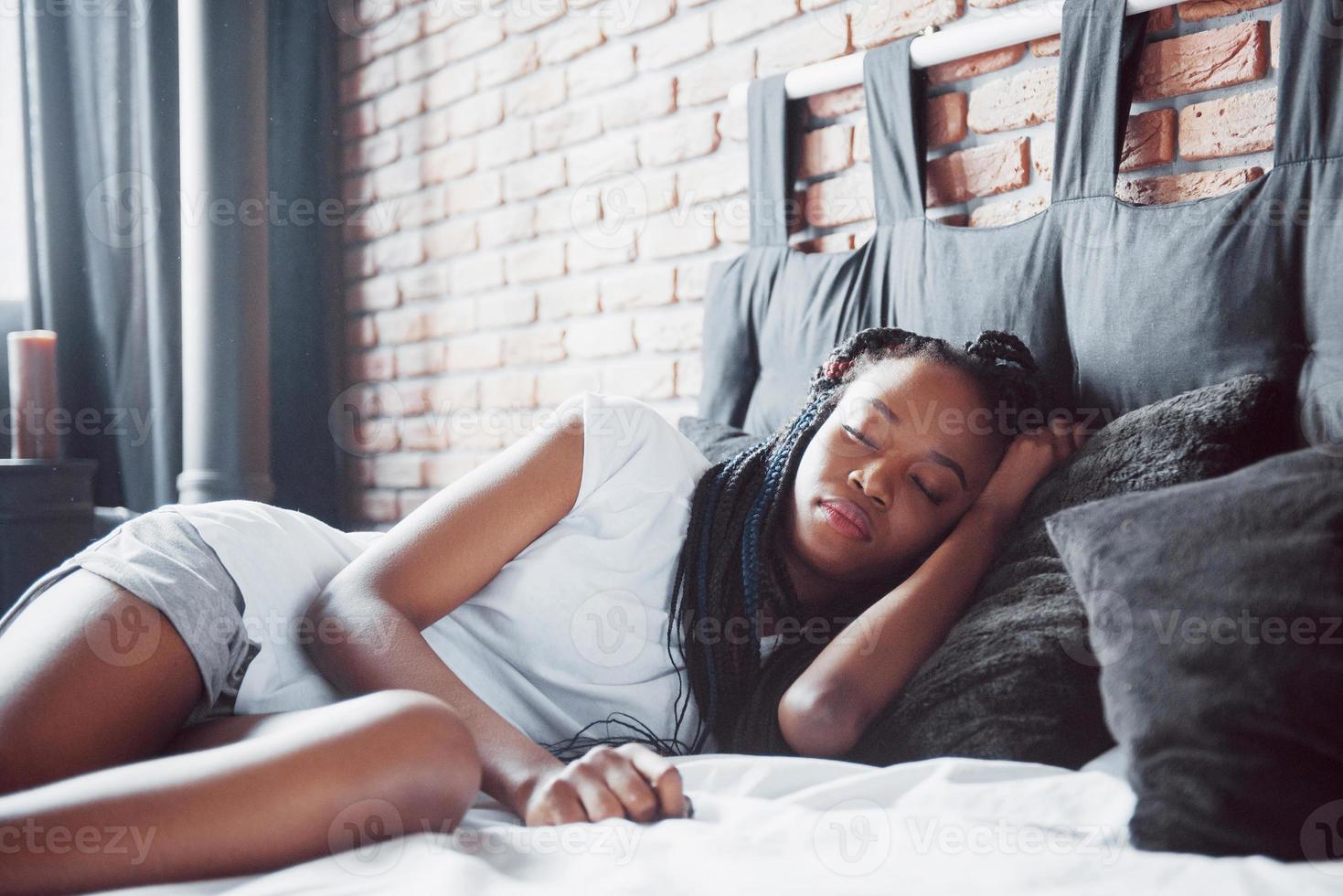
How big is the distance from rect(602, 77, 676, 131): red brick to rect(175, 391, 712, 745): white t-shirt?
1004mm

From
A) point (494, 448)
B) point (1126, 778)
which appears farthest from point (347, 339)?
point (1126, 778)

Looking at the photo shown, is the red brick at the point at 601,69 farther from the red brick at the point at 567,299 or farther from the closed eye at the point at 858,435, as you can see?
the closed eye at the point at 858,435

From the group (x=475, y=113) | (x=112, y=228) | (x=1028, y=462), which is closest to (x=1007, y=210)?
(x=1028, y=462)

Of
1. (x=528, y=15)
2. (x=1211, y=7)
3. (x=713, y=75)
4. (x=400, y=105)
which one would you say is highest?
(x=528, y=15)

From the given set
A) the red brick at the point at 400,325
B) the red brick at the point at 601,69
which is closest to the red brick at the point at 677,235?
the red brick at the point at 601,69

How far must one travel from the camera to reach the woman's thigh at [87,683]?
87 centimetres

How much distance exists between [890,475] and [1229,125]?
631 millimetres

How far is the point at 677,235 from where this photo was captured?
2.05m

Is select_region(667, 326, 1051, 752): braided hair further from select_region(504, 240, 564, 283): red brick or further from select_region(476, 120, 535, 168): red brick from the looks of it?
select_region(476, 120, 535, 168): red brick

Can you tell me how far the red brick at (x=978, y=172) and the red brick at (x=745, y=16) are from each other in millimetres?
442

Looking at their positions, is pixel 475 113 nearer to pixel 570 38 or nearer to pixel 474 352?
pixel 570 38

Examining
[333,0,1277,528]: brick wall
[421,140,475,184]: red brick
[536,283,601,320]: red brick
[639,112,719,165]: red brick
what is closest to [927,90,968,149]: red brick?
[333,0,1277,528]: brick wall

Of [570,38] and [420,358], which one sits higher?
[570,38]

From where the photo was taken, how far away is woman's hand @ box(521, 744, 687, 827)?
2.68 ft
